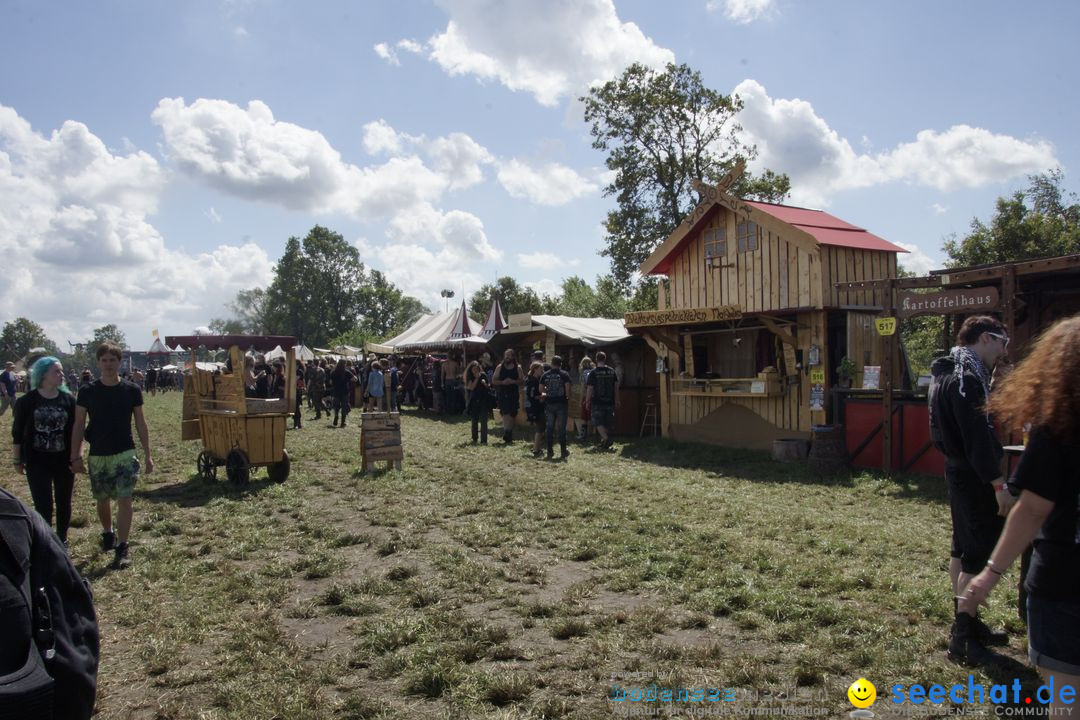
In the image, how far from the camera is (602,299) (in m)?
59.4

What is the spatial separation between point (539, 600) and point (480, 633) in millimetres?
705

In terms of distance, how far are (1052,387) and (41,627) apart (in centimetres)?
271

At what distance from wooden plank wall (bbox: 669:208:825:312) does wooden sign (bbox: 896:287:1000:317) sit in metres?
2.00

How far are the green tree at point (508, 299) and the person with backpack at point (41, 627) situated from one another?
5068 centimetres

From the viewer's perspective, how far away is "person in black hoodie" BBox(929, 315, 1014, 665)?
3.81m

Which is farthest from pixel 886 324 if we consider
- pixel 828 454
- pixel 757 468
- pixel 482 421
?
pixel 482 421

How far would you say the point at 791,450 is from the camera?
39.4ft

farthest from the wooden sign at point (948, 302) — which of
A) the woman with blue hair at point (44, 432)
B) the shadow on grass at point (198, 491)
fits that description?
the woman with blue hair at point (44, 432)

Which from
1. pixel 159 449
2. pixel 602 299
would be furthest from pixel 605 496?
pixel 602 299

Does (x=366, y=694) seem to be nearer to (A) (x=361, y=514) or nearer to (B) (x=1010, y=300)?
(A) (x=361, y=514)

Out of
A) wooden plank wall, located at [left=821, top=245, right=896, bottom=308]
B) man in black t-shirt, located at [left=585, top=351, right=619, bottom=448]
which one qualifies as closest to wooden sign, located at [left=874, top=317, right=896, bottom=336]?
wooden plank wall, located at [left=821, top=245, right=896, bottom=308]

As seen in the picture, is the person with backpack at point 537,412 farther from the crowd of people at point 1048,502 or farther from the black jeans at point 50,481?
the crowd of people at point 1048,502

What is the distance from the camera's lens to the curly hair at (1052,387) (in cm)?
216

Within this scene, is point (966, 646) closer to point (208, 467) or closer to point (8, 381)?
point (208, 467)
